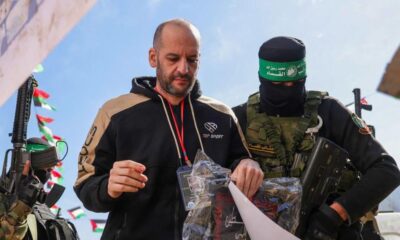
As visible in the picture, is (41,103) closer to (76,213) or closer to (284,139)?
(76,213)

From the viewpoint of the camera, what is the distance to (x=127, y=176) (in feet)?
6.14

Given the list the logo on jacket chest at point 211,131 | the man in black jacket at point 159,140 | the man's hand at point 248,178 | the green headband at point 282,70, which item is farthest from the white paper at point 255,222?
the green headband at point 282,70

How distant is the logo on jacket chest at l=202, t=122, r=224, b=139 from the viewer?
234cm

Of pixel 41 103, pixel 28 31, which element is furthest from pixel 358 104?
pixel 28 31

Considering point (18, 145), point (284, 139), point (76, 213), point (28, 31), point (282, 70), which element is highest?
point (28, 31)

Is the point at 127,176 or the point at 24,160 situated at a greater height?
the point at 127,176

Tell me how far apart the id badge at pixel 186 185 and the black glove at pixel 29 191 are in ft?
6.64

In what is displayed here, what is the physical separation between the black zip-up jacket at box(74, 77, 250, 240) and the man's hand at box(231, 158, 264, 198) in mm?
343

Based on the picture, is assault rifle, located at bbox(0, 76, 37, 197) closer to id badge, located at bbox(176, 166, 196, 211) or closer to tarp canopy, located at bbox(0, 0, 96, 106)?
id badge, located at bbox(176, 166, 196, 211)

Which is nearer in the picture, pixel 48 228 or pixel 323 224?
pixel 323 224

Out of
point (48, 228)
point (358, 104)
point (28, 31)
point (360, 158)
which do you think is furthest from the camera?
point (358, 104)

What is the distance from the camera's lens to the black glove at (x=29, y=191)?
381 cm

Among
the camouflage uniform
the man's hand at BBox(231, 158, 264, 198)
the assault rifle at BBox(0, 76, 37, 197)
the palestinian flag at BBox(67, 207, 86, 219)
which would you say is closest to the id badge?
the man's hand at BBox(231, 158, 264, 198)

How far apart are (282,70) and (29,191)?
1991 millimetres
